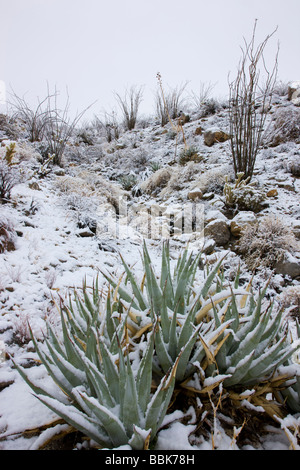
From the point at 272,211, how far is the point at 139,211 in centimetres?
289

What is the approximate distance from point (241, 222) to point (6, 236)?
136 inches

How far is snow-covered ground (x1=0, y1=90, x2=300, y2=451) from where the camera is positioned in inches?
45.4

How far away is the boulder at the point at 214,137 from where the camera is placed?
807 centimetres

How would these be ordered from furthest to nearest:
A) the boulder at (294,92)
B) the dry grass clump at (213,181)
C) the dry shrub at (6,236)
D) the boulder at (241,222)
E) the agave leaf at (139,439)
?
1. the boulder at (294,92)
2. the dry grass clump at (213,181)
3. the boulder at (241,222)
4. the dry shrub at (6,236)
5. the agave leaf at (139,439)

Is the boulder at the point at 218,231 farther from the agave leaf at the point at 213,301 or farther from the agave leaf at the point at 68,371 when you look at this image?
the agave leaf at the point at 68,371

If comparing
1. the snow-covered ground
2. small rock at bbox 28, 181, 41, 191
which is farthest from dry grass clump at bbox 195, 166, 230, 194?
small rock at bbox 28, 181, 41, 191

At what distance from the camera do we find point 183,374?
120 centimetres

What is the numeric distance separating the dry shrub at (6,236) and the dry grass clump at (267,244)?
3.15m

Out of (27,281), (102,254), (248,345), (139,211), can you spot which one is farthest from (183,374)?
(139,211)

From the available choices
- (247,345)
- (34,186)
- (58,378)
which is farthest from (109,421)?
(34,186)

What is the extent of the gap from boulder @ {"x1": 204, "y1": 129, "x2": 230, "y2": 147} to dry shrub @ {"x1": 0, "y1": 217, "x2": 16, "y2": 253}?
6.93 meters

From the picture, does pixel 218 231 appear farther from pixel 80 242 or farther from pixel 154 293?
pixel 154 293

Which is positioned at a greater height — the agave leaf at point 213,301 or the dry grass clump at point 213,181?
the dry grass clump at point 213,181

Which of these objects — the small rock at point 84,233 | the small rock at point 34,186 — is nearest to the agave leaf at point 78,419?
the small rock at point 84,233
